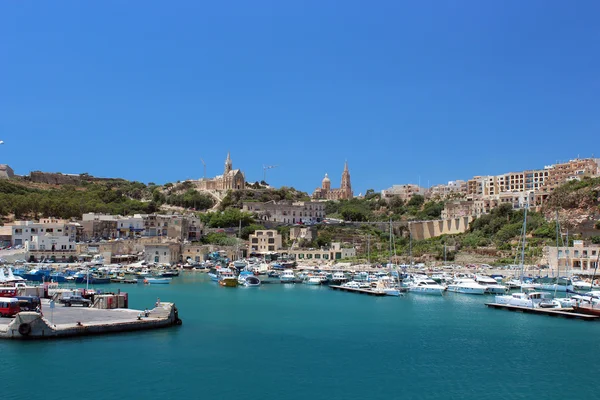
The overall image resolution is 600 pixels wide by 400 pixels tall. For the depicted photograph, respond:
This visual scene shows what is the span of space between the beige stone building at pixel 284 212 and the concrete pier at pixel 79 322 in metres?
66.9

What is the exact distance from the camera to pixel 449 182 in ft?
399

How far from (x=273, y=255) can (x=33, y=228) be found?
28113mm

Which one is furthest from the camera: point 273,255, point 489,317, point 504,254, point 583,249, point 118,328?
point 273,255

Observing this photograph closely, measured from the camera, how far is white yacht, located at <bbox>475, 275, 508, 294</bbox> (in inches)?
1874

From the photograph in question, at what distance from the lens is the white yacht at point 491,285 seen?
47.6 metres

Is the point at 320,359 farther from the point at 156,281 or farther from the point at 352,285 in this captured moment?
the point at 156,281

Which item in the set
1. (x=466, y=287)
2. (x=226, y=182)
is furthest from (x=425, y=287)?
(x=226, y=182)

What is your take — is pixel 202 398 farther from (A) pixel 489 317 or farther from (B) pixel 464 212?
(B) pixel 464 212

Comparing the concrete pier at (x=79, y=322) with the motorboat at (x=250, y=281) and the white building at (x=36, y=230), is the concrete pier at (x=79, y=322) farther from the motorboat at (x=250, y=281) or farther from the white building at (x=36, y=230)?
the white building at (x=36, y=230)

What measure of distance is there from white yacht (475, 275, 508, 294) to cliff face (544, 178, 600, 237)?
20.0 meters

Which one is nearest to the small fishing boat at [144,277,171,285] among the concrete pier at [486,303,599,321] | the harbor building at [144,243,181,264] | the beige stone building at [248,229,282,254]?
the harbor building at [144,243,181,264]

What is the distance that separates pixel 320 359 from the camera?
24.3m

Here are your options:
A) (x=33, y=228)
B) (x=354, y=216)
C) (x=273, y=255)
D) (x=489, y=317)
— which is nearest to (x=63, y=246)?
(x=33, y=228)

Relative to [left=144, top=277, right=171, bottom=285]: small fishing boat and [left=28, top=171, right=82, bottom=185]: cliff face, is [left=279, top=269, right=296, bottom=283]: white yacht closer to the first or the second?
[left=144, top=277, right=171, bottom=285]: small fishing boat
